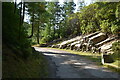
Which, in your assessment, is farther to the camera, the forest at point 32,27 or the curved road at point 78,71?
the curved road at point 78,71

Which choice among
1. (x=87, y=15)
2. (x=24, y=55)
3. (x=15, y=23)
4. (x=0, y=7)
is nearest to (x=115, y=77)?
(x=24, y=55)

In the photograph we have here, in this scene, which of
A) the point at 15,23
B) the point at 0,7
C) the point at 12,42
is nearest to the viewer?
the point at 12,42

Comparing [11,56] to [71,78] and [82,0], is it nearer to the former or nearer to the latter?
[71,78]

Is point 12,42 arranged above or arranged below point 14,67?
above

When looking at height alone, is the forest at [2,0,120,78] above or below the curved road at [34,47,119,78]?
above

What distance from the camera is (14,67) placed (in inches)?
322

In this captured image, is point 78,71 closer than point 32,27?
Yes

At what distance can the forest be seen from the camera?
9188 millimetres

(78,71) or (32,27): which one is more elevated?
(32,27)

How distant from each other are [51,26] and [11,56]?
3798 centimetres

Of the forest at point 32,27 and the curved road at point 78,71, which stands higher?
the forest at point 32,27

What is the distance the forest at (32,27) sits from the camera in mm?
9188

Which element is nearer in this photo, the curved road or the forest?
the forest

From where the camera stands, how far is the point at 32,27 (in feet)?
60.3
